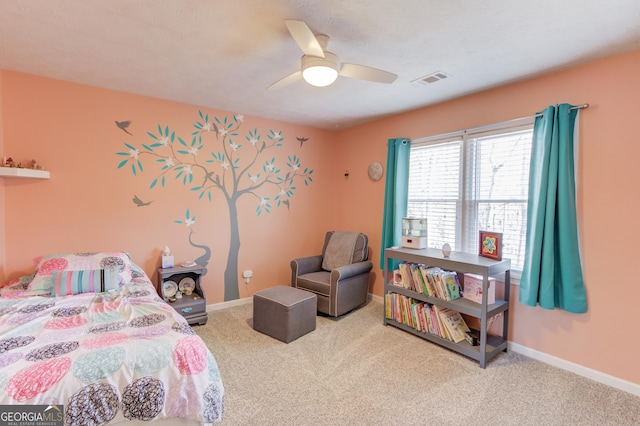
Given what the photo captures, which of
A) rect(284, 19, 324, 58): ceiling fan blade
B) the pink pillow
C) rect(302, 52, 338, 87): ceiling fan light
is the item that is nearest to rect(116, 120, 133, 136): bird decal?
the pink pillow

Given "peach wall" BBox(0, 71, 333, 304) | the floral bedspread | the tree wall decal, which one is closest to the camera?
the floral bedspread

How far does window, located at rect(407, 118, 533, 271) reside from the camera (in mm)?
2729

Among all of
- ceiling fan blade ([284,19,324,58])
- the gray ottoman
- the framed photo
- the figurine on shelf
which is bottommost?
the gray ottoman

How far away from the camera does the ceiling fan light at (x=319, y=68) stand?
186 centimetres

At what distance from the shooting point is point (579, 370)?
2.35m

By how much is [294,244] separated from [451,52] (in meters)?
3.06

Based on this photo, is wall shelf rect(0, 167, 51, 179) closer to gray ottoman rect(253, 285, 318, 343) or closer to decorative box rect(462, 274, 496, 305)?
gray ottoman rect(253, 285, 318, 343)

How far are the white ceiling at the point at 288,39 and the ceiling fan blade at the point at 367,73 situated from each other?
207 millimetres

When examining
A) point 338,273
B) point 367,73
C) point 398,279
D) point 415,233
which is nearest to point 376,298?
point 398,279

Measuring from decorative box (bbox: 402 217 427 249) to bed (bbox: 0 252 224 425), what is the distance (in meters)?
2.33

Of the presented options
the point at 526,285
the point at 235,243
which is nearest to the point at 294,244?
the point at 235,243

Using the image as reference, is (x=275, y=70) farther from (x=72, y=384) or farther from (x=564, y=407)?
(x=564, y=407)

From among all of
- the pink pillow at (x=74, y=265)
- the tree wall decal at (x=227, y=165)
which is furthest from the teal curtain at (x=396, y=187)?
the pink pillow at (x=74, y=265)

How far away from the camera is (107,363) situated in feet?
4.49
